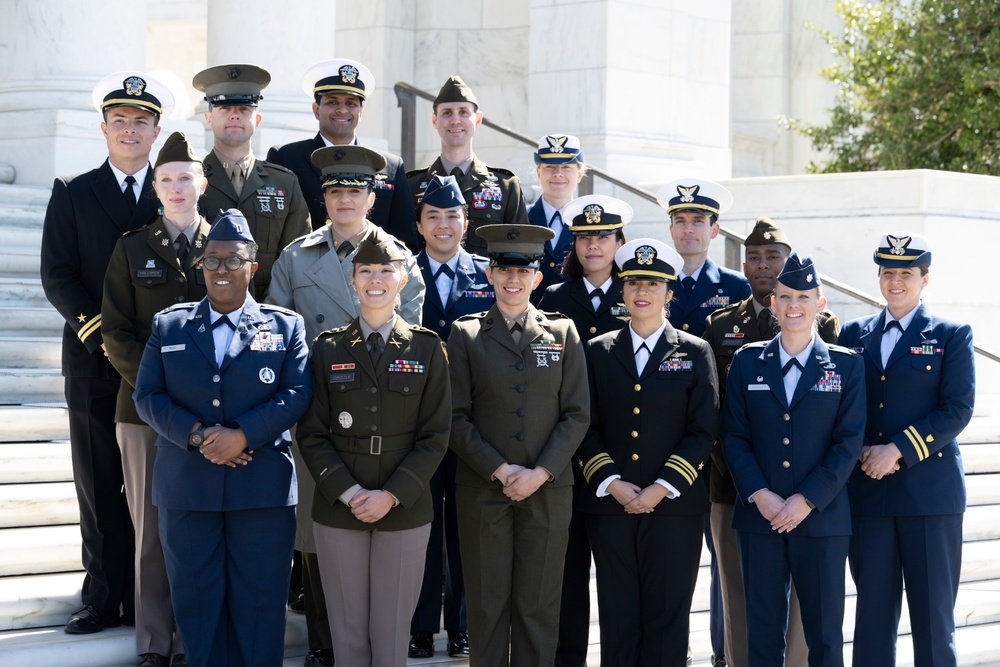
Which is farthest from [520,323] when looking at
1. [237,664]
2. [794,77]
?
[794,77]

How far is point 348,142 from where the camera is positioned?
7.34m

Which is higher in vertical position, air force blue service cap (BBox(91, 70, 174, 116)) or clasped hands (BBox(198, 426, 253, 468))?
air force blue service cap (BBox(91, 70, 174, 116))

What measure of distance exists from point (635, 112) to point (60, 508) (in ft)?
25.8

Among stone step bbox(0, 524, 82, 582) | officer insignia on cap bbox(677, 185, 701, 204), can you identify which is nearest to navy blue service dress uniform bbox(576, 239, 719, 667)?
officer insignia on cap bbox(677, 185, 701, 204)

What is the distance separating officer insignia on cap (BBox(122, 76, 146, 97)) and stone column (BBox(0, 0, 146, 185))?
3414 mm

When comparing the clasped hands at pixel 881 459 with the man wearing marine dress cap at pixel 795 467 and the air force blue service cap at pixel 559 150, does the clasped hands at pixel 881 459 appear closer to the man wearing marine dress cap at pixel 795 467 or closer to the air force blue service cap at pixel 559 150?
the man wearing marine dress cap at pixel 795 467

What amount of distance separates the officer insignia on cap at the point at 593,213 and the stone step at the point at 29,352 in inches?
130

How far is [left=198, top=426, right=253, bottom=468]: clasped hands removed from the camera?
18.3 ft

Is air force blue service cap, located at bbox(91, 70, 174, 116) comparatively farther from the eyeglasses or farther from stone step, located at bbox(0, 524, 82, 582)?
stone step, located at bbox(0, 524, 82, 582)

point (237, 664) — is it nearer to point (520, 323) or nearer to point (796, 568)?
point (520, 323)

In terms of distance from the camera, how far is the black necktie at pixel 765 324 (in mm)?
6773

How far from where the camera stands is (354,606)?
583 centimetres

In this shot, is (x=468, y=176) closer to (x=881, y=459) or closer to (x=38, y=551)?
(x=881, y=459)

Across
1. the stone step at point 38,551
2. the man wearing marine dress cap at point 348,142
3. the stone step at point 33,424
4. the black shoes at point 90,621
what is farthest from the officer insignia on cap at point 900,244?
the stone step at point 33,424
